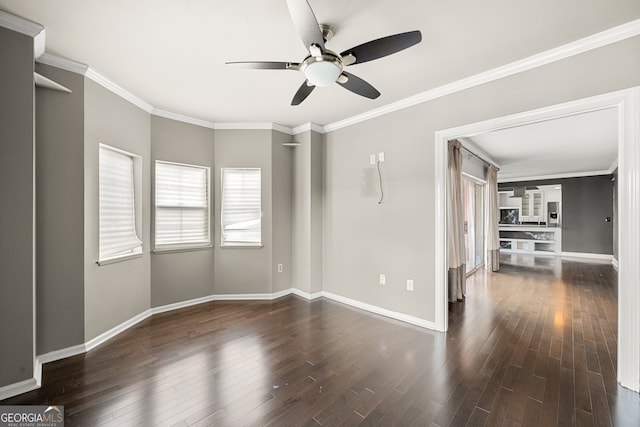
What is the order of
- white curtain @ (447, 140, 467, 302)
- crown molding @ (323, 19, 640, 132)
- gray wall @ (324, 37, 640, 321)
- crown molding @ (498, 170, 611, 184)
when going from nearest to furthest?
1. crown molding @ (323, 19, 640, 132)
2. gray wall @ (324, 37, 640, 321)
3. white curtain @ (447, 140, 467, 302)
4. crown molding @ (498, 170, 611, 184)

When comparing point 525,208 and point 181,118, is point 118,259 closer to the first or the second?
point 181,118

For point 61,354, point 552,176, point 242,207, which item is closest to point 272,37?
point 242,207

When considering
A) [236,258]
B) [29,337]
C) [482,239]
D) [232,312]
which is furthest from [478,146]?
[29,337]

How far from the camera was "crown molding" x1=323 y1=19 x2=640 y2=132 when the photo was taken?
2.01 metres

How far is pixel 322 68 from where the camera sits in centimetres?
181

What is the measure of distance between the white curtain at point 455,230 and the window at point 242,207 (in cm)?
293

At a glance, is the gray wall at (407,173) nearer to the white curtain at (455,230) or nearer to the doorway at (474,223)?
the white curtain at (455,230)

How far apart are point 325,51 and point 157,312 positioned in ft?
12.3

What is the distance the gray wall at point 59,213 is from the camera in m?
2.37

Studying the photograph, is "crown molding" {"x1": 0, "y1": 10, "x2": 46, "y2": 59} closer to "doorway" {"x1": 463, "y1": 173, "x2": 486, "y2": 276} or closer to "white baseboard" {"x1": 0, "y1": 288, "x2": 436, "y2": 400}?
"white baseboard" {"x1": 0, "y1": 288, "x2": 436, "y2": 400}

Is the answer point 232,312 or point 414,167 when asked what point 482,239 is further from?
point 232,312

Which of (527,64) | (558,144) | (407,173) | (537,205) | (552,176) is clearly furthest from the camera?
(537,205)

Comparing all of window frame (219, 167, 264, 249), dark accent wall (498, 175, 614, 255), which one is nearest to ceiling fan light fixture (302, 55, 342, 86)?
window frame (219, 167, 264, 249)

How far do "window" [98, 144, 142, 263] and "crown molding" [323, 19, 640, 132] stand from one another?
3162mm
